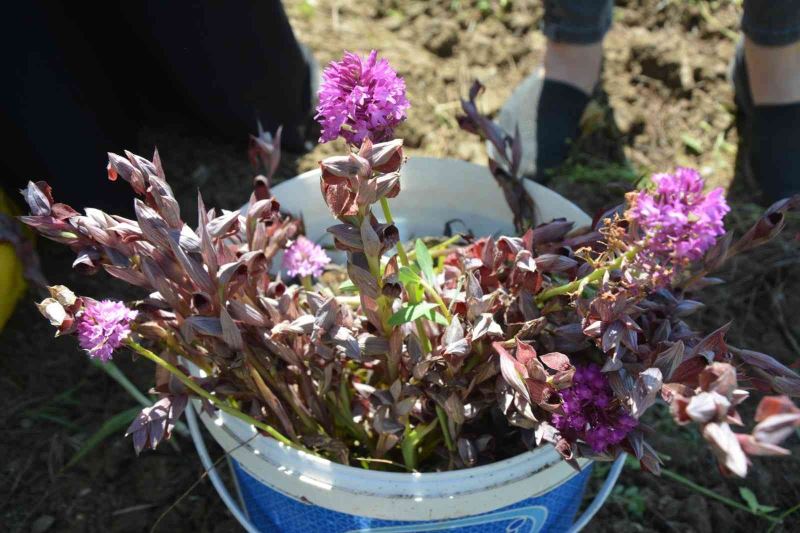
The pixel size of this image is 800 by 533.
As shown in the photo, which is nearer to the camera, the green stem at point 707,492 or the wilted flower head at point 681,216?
the wilted flower head at point 681,216

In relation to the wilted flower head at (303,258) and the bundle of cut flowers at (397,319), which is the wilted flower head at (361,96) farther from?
the wilted flower head at (303,258)

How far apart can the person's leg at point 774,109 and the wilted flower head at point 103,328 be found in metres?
1.39

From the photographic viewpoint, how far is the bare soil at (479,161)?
1.31 m

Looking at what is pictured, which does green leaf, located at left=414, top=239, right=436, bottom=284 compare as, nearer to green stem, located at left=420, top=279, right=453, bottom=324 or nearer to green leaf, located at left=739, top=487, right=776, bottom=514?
green stem, located at left=420, top=279, right=453, bottom=324

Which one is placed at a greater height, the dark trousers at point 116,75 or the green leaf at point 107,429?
the dark trousers at point 116,75

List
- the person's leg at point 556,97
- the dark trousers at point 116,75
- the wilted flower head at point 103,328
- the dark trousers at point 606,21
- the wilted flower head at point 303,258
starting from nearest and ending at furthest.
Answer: the wilted flower head at point 103,328
the wilted flower head at point 303,258
the dark trousers at point 116,75
the dark trousers at point 606,21
the person's leg at point 556,97

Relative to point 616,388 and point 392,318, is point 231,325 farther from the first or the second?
point 616,388

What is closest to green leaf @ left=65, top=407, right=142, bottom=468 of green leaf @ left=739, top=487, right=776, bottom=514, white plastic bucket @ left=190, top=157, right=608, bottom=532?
white plastic bucket @ left=190, top=157, right=608, bottom=532

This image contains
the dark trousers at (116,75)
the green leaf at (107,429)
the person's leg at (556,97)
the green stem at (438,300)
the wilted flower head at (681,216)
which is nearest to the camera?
the wilted flower head at (681,216)

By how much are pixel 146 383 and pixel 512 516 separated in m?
0.74

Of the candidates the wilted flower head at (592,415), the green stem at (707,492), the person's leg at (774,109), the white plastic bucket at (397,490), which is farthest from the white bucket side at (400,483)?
the person's leg at (774,109)

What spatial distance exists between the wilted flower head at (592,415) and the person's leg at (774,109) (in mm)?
1085

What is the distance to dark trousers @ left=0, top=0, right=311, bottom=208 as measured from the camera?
4.37 ft

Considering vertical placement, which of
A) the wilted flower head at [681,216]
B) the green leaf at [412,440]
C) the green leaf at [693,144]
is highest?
the wilted flower head at [681,216]
